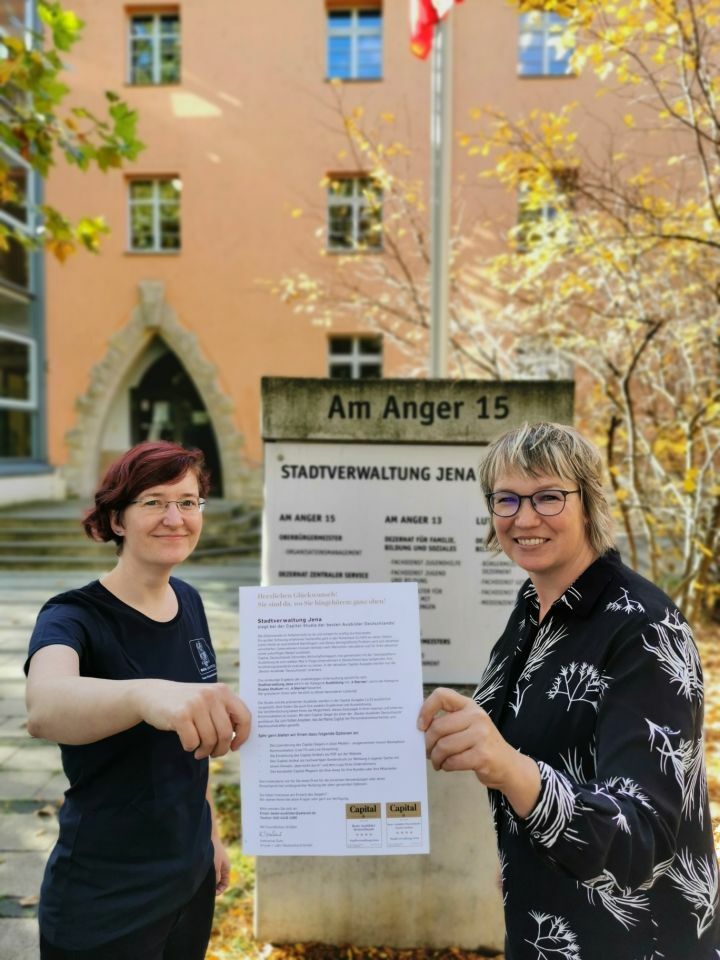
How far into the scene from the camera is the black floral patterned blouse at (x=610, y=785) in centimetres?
115

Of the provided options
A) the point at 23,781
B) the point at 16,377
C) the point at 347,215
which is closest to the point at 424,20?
the point at 23,781

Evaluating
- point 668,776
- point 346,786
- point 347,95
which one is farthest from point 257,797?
point 347,95

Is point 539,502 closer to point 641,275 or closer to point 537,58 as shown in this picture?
point 641,275

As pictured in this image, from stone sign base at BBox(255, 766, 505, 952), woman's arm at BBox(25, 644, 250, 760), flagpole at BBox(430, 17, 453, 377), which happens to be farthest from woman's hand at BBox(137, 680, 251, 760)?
flagpole at BBox(430, 17, 453, 377)

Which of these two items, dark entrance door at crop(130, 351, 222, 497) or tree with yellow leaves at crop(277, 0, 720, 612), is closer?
tree with yellow leaves at crop(277, 0, 720, 612)

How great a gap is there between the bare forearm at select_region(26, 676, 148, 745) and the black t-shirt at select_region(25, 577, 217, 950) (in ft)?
0.62

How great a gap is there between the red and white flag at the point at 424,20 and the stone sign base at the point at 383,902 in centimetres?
425

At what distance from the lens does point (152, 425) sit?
15453mm

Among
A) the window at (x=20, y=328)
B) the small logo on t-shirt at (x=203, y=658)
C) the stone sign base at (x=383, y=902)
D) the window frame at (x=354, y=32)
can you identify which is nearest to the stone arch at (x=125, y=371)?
the window at (x=20, y=328)

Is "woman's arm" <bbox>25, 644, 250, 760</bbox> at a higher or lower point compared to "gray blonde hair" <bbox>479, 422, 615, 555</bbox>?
lower

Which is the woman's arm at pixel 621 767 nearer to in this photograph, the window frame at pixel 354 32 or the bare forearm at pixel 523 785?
the bare forearm at pixel 523 785

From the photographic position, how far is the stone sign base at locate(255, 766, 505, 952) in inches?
105

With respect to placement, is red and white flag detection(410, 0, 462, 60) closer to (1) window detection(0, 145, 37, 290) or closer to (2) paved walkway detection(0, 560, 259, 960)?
(2) paved walkway detection(0, 560, 259, 960)

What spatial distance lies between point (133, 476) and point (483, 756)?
1.02m
